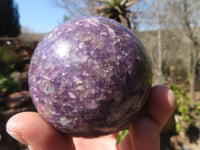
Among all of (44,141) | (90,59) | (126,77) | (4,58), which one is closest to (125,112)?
(126,77)

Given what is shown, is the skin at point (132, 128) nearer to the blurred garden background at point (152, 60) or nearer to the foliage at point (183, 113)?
the blurred garden background at point (152, 60)

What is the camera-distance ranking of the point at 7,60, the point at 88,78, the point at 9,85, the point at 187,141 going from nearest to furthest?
1. the point at 88,78
2. the point at 187,141
3. the point at 9,85
4. the point at 7,60

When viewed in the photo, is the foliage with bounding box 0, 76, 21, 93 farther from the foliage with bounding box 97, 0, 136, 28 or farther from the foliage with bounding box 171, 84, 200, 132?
the foliage with bounding box 171, 84, 200, 132

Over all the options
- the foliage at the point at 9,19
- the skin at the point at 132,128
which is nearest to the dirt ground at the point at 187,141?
the skin at the point at 132,128

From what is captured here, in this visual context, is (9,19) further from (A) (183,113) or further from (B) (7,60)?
(A) (183,113)

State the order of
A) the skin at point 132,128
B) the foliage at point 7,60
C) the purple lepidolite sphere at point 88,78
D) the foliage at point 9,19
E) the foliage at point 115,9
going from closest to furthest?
the purple lepidolite sphere at point 88,78, the skin at point 132,128, the foliage at point 115,9, the foliage at point 7,60, the foliage at point 9,19

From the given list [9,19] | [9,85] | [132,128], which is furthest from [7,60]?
[9,19]

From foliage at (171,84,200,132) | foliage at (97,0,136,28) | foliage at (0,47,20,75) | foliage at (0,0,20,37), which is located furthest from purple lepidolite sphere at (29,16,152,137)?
foliage at (0,0,20,37)
